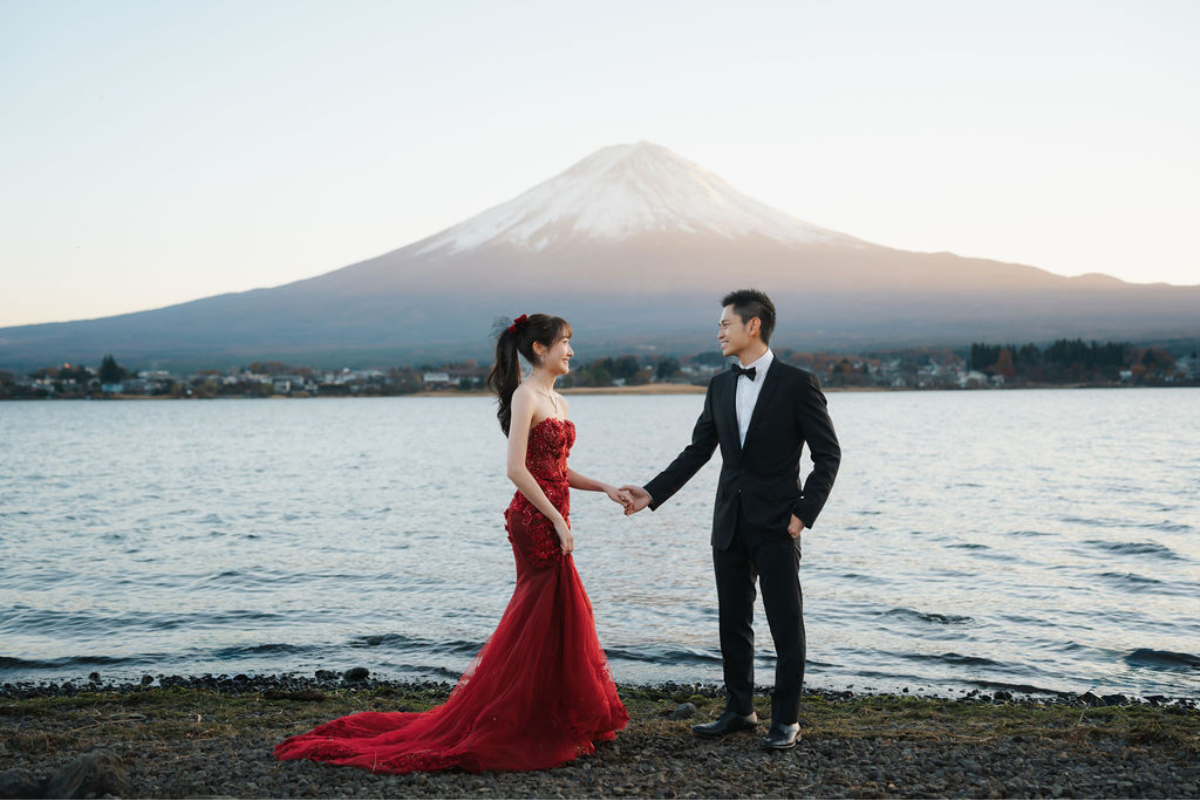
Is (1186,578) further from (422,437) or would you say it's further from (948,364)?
(948,364)

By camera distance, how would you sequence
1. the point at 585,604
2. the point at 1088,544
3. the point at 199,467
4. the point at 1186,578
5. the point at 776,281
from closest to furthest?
the point at 585,604 < the point at 1186,578 < the point at 1088,544 < the point at 199,467 < the point at 776,281

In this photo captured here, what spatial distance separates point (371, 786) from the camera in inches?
216

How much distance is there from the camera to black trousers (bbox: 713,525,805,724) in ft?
20.1

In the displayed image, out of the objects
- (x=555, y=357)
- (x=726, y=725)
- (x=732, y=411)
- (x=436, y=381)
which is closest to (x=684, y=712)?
(x=726, y=725)

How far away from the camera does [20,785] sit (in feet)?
17.1

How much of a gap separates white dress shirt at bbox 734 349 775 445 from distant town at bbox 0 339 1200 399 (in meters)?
128

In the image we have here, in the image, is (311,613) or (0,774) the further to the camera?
(311,613)

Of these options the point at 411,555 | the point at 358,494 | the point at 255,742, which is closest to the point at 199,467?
the point at 358,494

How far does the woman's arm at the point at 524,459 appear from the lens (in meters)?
6.10

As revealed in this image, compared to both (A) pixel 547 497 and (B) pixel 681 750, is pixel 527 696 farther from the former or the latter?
(A) pixel 547 497

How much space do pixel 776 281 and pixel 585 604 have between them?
19413cm

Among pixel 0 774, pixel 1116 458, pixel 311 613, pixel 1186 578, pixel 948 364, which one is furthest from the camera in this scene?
pixel 948 364

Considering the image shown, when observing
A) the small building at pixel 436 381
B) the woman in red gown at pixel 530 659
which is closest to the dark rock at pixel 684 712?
the woman in red gown at pixel 530 659

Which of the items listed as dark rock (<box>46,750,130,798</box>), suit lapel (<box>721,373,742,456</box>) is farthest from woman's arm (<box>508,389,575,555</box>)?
dark rock (<box>46,750,130,798</box>)
